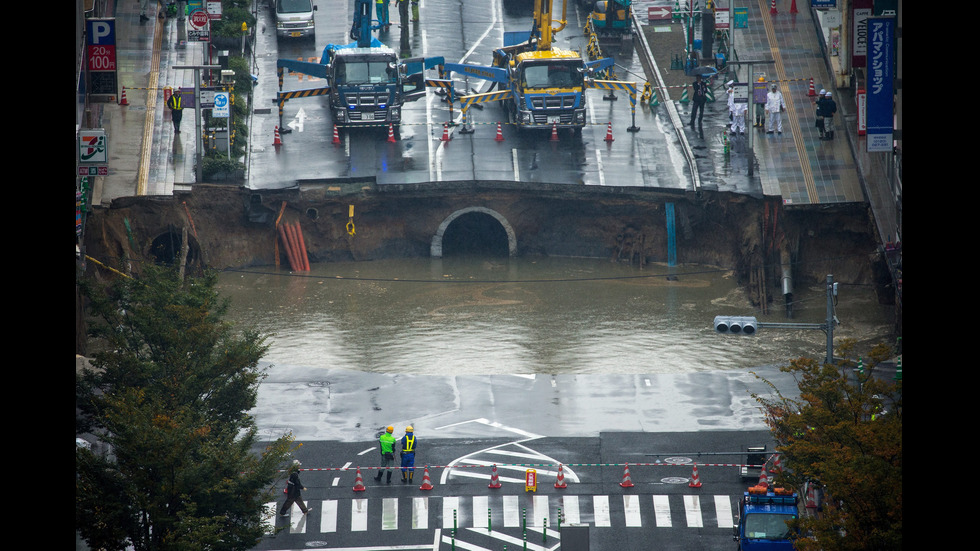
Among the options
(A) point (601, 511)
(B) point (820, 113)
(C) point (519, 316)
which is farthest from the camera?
(B) point (820, 113)

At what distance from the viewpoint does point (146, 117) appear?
54438 mm

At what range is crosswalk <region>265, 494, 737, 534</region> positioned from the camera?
1169 inches

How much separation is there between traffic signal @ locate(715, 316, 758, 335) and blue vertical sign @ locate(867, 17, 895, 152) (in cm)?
639

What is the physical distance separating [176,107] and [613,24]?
22826mm

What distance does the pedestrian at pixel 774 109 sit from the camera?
173ft

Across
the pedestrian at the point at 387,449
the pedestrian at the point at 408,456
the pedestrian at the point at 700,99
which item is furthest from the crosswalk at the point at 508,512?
the pedestrian at the point at 700,99

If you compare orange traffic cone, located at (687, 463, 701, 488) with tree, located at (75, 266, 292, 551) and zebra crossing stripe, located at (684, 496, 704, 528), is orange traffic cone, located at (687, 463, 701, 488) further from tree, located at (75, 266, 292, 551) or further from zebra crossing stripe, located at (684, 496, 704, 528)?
tree, located at (75, 266, 292, 551)

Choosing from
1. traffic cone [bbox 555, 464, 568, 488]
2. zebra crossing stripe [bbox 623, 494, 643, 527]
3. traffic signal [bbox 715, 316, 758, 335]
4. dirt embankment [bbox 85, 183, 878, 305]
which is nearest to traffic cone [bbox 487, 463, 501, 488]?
traffic cone [bbox 555, 464, 568, 488]

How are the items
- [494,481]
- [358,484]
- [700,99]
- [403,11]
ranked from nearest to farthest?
[358,484]
[494,481]
[700,99]
[403,11]

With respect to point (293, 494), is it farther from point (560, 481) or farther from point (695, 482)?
point (695, 482)

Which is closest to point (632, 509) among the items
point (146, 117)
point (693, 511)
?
point (693, 511)

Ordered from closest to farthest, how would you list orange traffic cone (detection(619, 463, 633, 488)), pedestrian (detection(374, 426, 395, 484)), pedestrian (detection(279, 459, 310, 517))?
pedestrian (detection(279, 459, 310, 517))
orange traffic cone (detection(619, 463, 633, 488))
pedestrian (detection(374, 426, 395, 484))
